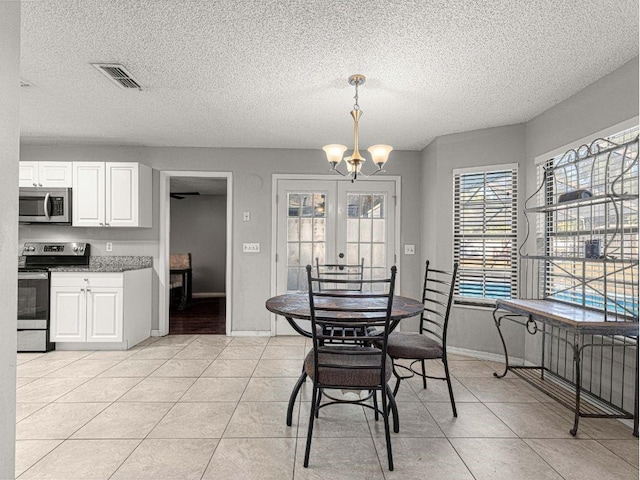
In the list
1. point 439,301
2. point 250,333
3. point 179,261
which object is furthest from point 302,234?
point 179,261

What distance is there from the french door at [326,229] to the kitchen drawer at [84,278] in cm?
182

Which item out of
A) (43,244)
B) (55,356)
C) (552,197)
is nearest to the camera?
(552,197)

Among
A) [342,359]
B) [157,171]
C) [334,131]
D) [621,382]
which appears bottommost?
[621,382]

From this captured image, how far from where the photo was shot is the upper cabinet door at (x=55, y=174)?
164 inches

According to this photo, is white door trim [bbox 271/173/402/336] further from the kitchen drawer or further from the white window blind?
the kitchen drawer

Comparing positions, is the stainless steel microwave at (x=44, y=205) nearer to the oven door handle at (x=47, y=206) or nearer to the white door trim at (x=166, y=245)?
the oven door handle at (x=47, y=206)

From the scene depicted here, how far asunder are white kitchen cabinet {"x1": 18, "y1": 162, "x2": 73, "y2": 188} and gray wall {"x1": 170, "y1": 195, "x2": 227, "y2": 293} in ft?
12.5

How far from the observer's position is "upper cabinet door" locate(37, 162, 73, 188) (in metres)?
4.17

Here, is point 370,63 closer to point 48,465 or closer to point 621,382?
point 621,382

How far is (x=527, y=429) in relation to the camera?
91.0 inches

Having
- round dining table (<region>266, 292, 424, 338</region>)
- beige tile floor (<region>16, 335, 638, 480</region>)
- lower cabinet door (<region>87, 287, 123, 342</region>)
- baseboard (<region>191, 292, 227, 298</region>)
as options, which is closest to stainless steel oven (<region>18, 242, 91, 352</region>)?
lower cabinet door (<region>87, 287, 123, 342</region>)

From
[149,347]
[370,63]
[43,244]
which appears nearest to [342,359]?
[370,63]

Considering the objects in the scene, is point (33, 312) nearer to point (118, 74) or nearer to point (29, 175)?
point (29, 175)

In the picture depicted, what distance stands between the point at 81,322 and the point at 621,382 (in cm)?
486
